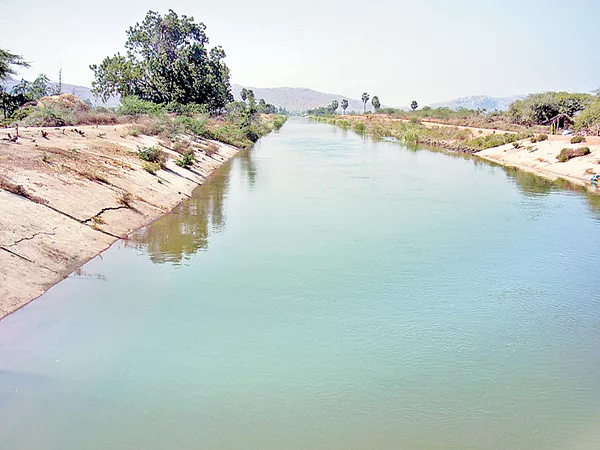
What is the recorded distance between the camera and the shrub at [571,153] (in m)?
33.0

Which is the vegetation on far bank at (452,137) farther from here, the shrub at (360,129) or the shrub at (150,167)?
the shrub at (150,167)

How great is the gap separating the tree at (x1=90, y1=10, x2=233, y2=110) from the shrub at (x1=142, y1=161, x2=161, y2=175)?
26.6 m

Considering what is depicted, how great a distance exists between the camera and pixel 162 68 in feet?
157

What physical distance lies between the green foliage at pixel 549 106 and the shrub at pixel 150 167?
4556 cm

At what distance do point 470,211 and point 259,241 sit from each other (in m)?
9.23

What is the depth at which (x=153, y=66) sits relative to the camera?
1874 inches

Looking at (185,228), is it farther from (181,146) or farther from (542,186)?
(542,186)

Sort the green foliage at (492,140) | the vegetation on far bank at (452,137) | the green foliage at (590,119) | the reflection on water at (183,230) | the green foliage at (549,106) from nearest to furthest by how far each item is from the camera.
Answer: the reflection on water at (183,230) < the green foliage at (590,119) < the green foliage at (492,140) < the vegetation on far bank at (452,137) < the green foliage at (549,106)

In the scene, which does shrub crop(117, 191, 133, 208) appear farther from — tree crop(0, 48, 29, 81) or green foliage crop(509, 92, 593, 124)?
green foliage crop(509, 92, 593, 124)

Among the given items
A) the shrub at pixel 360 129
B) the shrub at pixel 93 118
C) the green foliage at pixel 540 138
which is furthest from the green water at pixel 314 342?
the shrub at pixel 360 129

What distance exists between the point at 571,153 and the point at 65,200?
30.3m

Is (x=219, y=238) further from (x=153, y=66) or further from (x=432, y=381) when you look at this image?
(x=153, y=66)

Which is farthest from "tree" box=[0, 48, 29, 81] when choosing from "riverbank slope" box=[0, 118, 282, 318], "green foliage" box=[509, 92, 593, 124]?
"green foliage" box=[509, 92, 593, 124]

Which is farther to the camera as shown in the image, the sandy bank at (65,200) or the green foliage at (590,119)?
the green foliage at (590,119)
